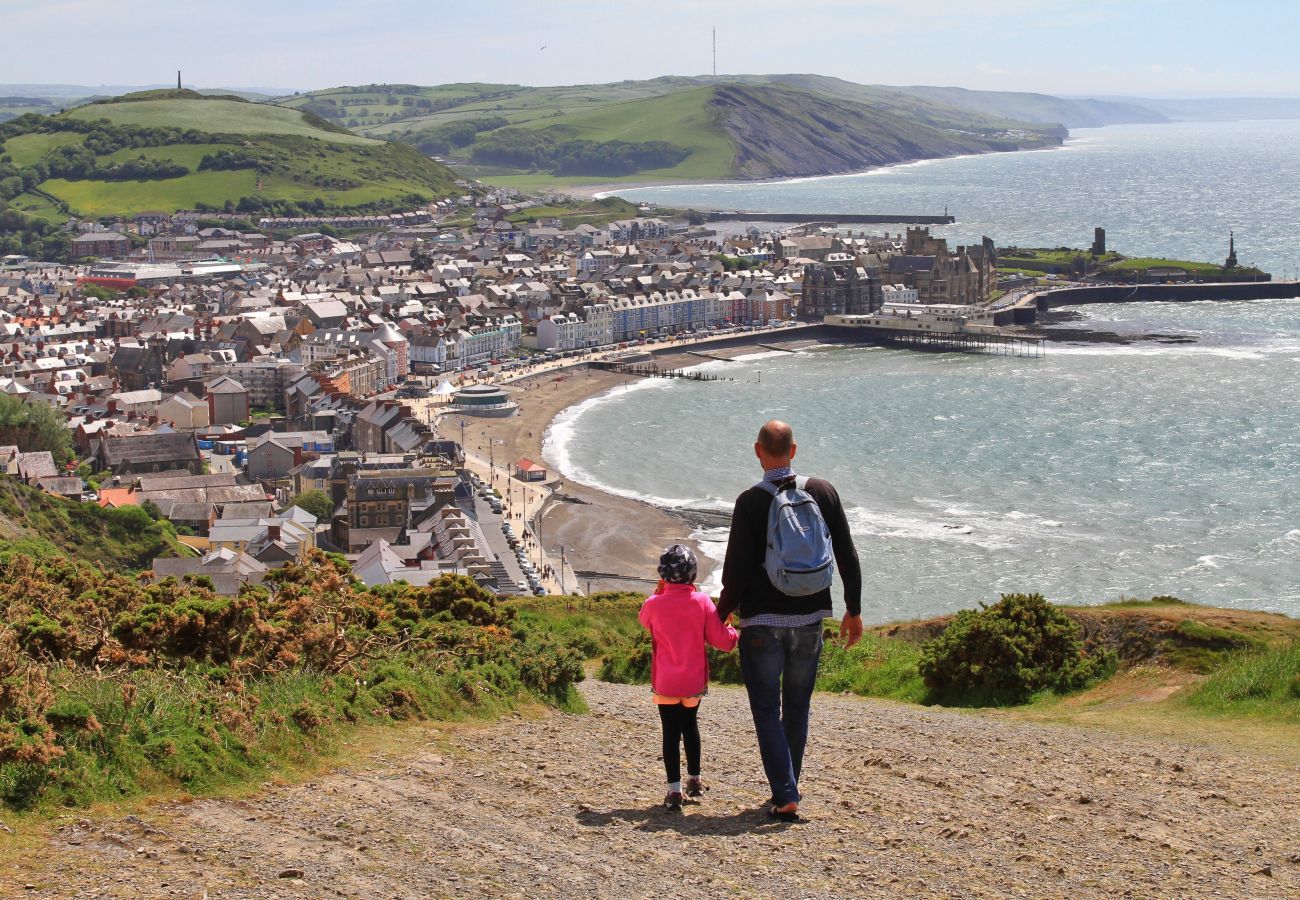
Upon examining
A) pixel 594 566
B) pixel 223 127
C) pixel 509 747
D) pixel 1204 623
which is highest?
pixel 223 127

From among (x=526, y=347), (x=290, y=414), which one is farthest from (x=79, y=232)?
(x=290, y=414)

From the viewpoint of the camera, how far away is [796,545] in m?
7.23

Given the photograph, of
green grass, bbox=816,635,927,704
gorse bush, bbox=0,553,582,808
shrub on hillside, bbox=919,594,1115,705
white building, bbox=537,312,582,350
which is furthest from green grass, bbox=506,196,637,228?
gorse bush, bbox=0,553,582,808

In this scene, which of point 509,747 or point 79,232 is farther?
point 79,232

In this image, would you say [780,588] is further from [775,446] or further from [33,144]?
[33,144]

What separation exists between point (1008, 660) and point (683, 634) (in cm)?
737

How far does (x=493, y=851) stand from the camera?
701cm

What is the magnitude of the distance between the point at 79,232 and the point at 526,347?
6321 centimetres

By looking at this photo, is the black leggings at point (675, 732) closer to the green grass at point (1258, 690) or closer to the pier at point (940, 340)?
the green grass at point (1258, 690)

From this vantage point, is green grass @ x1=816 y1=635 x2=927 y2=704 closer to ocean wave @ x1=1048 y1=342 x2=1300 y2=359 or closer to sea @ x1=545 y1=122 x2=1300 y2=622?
sea @ x1=545 y1=122 x2=1300 y2=622

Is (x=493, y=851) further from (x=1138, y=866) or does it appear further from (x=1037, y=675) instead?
(x=1037, y=675)

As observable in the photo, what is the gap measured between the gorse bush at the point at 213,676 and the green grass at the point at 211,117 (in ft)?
543

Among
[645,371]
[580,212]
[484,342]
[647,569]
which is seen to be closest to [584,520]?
[647,569]

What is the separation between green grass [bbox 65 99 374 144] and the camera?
561 ft
